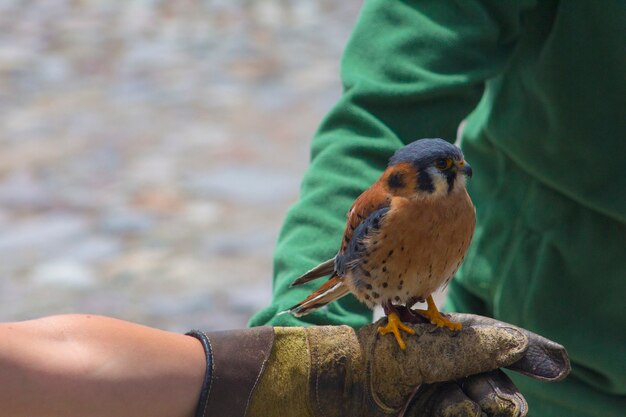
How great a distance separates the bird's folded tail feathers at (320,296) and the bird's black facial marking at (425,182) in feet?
0.92

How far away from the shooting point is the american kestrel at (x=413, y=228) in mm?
1957

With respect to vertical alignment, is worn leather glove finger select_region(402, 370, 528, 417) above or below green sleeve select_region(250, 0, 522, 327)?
below

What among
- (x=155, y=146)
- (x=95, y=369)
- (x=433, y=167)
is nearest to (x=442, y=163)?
(x=433, y=167)

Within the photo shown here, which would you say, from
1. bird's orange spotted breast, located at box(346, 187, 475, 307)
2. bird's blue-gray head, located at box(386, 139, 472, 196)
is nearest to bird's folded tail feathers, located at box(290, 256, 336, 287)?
bird's orange spotted breast, located at box(346, 187, 475, 307)

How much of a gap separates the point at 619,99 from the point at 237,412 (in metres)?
1.13

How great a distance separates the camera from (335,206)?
227cm

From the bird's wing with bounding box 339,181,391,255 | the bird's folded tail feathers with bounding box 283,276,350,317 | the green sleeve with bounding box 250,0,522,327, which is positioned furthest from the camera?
the green sleeve with bounding box 250,0,522,327

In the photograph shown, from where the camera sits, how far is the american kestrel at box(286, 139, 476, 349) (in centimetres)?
196

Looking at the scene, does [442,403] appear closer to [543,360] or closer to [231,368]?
[543,360]

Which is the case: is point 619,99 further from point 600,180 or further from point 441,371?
point 441,371

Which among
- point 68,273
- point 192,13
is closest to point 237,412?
point 68,273

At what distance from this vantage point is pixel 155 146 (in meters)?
5.97

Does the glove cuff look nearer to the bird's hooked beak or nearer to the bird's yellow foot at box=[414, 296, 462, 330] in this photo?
the bird's yellow foot at box=[414, 296, 462, 330]

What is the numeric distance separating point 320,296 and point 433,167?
1.26 feet
